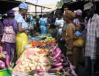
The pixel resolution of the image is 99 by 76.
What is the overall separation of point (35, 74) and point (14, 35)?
235 cm

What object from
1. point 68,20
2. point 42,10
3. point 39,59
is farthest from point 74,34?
point 42,10

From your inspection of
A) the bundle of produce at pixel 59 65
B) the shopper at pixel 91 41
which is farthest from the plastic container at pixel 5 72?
the shopper at pixel 91 41

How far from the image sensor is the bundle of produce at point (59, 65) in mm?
5922

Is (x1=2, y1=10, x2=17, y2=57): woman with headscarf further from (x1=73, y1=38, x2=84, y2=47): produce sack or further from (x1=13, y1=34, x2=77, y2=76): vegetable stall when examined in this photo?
(x1=73, y1=38, x2=84, y2=47): produce sack

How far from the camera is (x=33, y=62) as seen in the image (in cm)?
625

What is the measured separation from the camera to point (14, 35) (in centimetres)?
766

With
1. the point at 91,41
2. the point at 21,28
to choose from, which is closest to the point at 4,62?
the point at 21,28

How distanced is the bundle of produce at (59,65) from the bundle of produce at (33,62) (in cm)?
14

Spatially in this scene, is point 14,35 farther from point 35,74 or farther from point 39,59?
point 35,74

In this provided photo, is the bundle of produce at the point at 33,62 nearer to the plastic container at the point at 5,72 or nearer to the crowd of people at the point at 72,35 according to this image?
the crowd of people at the point at 72,35

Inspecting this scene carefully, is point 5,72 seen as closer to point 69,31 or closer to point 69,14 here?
point 69,31

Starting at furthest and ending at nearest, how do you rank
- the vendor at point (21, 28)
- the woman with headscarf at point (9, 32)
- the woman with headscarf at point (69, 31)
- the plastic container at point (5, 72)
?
1. the woman with headscarf at point (69, 31)
2. the woman with headscarf at point (9, 32)
3. the vendor at point (21, 28)
4. the plastic container at point (5, 72)

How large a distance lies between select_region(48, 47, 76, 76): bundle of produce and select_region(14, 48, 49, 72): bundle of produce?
0.46 feet

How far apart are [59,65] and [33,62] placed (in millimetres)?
582
